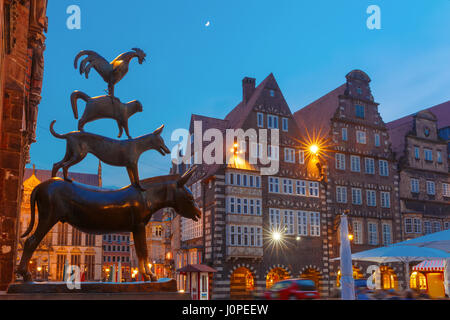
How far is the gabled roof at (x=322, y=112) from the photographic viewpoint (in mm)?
37094

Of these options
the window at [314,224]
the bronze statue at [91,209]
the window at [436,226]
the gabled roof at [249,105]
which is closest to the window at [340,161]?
the window at [314,224]

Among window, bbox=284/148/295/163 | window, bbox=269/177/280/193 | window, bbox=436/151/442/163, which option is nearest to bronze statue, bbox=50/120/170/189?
window, bbox=269/177/280/193

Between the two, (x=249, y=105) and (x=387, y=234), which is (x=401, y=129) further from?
(x=249, y=105)

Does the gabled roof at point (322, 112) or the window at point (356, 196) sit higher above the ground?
the gabled roof at point (322, 112)

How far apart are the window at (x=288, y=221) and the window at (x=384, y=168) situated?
9355mm

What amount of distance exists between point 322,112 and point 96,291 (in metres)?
34.2

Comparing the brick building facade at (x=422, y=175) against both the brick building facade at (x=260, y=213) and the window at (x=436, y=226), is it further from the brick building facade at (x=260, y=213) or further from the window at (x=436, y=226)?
the brick building facade at (x=260, y=213)

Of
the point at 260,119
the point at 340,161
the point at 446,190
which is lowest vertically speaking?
the point at 446,190

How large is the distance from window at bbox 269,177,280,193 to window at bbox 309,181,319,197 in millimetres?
2765

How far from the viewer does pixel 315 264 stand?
33.8m

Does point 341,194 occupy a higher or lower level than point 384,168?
lower

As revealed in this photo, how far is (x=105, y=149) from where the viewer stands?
22.0 ft

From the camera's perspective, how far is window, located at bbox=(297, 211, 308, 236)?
3391cm

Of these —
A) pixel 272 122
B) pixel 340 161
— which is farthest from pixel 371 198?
pixel 272 122
